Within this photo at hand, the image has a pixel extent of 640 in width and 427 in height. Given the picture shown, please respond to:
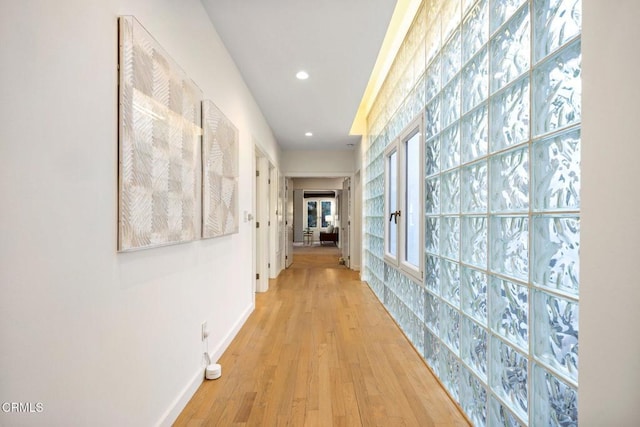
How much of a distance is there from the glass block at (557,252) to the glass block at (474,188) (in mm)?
399

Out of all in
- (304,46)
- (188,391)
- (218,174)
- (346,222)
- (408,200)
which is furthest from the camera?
(346,222)

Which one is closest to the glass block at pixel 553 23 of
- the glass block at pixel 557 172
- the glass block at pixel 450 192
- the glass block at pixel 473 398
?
the glass block at pixel 557 172

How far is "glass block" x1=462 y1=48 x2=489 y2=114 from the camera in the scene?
1.57m

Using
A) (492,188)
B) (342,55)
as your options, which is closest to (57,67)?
(492,188)

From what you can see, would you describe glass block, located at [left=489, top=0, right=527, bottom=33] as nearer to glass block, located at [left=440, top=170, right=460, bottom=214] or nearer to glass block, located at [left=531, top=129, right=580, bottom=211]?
glass block, located at [left=531, top=129, right=580, bottom=211]

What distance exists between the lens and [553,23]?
1122 millimetres

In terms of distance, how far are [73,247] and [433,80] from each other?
2232 mm

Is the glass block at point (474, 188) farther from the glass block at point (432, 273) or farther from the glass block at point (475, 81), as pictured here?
the glass block at point (432, 273)

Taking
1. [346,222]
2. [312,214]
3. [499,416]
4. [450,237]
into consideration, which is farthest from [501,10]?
[312,214]

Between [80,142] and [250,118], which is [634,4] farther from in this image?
[250,118]

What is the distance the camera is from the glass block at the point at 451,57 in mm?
1878

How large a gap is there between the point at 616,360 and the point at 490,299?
0.66m

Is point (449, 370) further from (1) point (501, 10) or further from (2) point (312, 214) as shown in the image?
(2) point (312, 214)

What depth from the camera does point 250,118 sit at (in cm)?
384
